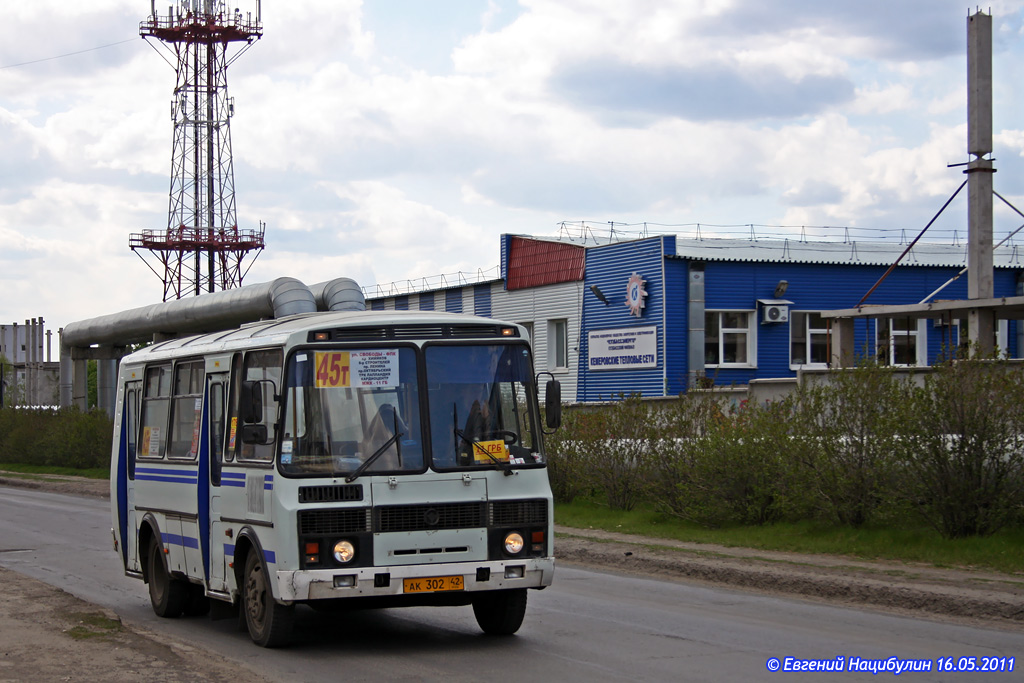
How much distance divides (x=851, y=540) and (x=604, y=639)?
6.62 metres

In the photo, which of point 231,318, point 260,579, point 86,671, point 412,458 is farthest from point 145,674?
point 231,318

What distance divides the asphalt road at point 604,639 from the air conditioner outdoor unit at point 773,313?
69.0 feet

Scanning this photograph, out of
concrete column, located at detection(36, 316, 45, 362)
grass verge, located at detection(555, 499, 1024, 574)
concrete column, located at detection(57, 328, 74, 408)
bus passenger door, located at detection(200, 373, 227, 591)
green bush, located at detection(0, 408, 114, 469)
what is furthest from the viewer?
concrete column, located at detection(36, 316, 45, 362)

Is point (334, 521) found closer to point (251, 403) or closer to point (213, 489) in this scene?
point (251, 403)

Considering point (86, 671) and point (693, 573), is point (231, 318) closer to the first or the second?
point (693, 573)

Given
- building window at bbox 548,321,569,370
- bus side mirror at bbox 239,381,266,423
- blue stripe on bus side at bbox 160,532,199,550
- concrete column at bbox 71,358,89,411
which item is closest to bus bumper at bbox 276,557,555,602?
bus side mirror at bbox 239,381,266,423

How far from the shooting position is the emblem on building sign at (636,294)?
111 feet

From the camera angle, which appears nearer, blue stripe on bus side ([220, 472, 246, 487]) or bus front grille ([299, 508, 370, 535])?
bus front grille ([299, 508, 370, 535])

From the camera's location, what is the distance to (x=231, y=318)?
25.3 meters

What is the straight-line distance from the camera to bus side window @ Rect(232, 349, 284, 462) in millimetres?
9516

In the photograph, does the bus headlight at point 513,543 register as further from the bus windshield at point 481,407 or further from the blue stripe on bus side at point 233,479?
the blue stripe on bus side at point 233,479

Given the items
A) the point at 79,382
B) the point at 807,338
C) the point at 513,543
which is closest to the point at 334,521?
the point at 513,543

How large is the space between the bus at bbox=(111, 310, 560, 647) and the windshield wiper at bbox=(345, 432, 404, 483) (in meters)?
0.01

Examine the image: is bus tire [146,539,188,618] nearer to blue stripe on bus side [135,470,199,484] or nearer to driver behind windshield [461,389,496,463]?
blue stripe on bus side [135,470,199,484]
